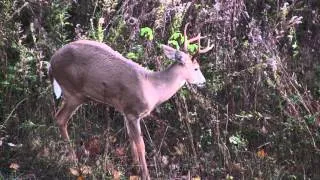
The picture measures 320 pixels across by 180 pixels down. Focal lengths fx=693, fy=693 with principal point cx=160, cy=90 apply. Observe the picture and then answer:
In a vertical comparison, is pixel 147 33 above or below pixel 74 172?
above

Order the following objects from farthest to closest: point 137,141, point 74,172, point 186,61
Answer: point 186,61
point 137,141
point 74,172

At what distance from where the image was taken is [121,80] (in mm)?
5602

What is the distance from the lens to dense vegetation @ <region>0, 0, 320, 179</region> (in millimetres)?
5945

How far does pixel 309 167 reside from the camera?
601 centimetres

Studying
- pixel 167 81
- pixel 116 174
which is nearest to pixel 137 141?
pixel 116 174

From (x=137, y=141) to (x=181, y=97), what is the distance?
3.34ft

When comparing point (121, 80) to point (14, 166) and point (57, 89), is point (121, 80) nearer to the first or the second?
point (57, 89)

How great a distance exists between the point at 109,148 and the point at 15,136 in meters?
0.86

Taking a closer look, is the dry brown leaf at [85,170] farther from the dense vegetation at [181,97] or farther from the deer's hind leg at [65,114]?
the deer's hind leg at [65,114]

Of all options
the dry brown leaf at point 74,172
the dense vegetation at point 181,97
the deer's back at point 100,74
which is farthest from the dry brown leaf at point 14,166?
the deer's back at point 100,74

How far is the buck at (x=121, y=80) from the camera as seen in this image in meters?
5.58

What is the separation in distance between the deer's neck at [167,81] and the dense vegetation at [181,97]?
603 mm

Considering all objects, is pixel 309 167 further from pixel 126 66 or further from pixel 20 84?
pixel 20 84

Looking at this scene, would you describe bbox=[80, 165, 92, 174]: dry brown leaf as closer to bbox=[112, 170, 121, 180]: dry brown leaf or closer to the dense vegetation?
the dense vegetation
